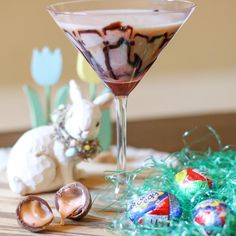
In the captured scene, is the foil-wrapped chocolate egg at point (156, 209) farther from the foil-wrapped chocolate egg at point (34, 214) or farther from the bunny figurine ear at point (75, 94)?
the bunny figurine ear at point (75, 94)

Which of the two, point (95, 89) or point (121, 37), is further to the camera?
point (95, 89)

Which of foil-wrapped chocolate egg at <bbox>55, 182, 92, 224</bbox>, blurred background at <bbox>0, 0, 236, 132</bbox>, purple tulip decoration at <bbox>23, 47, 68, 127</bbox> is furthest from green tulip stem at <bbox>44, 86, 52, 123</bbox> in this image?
blurred background at <bbox>0, 0, 236, 132</bbox>

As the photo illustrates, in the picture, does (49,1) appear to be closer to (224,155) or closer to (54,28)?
(54,28)

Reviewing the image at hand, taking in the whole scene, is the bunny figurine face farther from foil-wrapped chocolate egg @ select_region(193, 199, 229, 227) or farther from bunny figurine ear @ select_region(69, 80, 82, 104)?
foil-wrapped chocolate egg @ select_region(193, 199, 229, 227)

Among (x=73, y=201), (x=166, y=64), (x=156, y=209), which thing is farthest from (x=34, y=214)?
(x=166, y=64)

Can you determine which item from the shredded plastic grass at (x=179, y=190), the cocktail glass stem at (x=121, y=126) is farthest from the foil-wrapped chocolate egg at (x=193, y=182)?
the cocktail glass stem at (x=121, y=126)

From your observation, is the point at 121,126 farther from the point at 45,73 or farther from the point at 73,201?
the point at 45,73

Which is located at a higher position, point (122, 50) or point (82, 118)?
point (122, 50)
